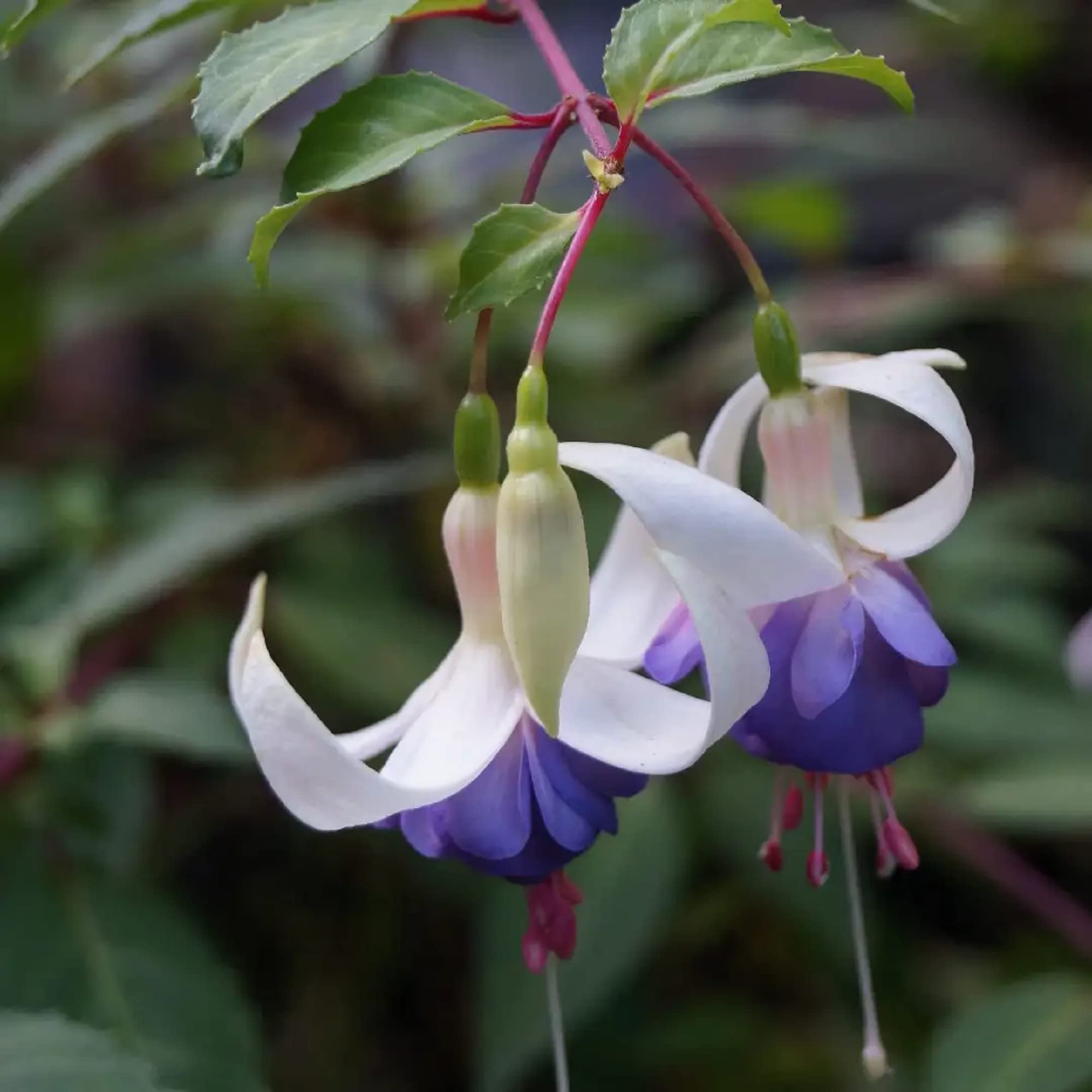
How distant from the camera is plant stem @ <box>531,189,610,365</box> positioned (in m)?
0.43

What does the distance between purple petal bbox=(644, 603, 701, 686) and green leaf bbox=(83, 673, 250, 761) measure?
1.26 feet

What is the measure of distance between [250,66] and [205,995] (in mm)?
552

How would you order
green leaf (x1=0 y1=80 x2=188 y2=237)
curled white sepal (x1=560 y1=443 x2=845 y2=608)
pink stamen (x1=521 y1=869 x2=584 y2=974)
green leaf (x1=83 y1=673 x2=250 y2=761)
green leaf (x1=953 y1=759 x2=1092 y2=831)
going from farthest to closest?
green leaf (x1=953 y1=759 x2=1092 y2=831) < green leaf (x1=83 y1=673 x2=250 y2=761) < green leaf (x1=0 y1=80 x2=188 y2=237) < pink stamen (x1=521 y1=869 x2=584 y2=974) < curled white sepal (x1=560 y1=443 x2=845 y2=608)

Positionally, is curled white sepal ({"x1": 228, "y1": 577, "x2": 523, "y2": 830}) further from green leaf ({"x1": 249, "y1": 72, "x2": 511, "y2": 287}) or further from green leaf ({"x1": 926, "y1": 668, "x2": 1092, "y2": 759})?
green leaf ({"x1": 926, "y1": 668, "x2": 1092, "y2": 759})

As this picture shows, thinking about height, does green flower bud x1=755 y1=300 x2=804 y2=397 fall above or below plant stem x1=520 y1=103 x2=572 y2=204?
below

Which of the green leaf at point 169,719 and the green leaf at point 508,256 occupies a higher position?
the green leaf at point 508,256

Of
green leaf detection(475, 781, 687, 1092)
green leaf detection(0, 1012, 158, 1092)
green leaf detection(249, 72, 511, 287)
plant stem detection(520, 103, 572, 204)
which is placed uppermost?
green leaf detection(249, 72, 511, 287)

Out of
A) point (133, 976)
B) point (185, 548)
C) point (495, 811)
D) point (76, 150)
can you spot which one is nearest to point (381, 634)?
point (185, 548)

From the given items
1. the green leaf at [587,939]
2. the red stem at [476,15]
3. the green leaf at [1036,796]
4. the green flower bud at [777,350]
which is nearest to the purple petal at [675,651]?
the green flower bud at [777,350]

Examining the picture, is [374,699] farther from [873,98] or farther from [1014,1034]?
[873,98]

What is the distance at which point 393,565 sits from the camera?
1.32 meters

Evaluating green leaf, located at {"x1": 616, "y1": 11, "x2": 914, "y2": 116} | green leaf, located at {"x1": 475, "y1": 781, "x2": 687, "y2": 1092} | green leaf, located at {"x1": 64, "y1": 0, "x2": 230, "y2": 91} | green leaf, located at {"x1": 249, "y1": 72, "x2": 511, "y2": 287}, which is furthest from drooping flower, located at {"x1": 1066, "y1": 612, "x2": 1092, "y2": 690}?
green leaf, located at {"x1": 64, "y1": 0, "x2": 230, "y2": 91}

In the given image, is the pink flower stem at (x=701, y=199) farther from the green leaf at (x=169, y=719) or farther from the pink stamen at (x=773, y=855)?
the green leaf at (x=169, y=719)

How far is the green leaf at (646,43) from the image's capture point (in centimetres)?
49
